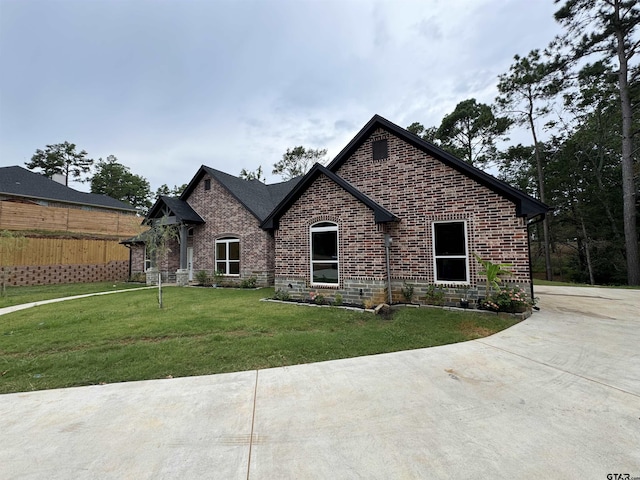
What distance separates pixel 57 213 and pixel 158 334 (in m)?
22.6

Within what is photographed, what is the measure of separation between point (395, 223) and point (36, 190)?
104ft

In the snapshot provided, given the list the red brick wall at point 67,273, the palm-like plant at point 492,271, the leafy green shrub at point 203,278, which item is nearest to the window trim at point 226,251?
the leafy green shrub at point 203,278

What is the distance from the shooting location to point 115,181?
37.5 meters

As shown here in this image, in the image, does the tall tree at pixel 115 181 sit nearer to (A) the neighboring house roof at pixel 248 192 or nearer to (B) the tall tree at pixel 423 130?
(A) the neighboring house roof at pixel 248 192

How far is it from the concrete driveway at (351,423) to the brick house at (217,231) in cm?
1052

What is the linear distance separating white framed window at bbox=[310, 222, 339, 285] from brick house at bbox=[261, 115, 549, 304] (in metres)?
0.03

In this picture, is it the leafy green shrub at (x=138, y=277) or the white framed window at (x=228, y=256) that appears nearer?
A: the white framed window at (x=228, y=256)

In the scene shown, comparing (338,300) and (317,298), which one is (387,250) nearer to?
(338,300)

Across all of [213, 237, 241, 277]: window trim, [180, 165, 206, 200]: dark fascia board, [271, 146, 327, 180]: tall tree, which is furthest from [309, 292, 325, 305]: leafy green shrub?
[271, 146, 327, 180]: tall tree

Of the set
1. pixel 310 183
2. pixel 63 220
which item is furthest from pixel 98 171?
pixel 310 183

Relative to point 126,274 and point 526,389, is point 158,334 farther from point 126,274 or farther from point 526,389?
point 126,274

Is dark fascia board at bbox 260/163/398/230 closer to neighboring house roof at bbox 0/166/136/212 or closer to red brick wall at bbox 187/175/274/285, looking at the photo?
red brick wall at bbox 187/175/274/285

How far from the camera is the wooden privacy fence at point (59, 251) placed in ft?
45.1

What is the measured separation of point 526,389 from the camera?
3.21m
